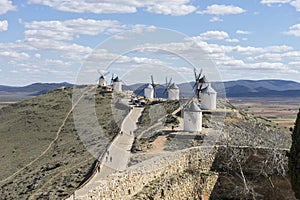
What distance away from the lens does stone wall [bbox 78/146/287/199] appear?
56.3ft

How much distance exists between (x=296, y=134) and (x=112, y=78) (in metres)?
51.9

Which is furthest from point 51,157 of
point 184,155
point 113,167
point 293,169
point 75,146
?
point 293,169

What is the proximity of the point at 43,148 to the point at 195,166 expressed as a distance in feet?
86.9

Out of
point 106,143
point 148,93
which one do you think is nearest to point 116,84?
point 148,93

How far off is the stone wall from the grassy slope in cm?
721

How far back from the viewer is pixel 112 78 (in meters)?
64.6

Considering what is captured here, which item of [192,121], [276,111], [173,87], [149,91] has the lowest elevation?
[276,111]

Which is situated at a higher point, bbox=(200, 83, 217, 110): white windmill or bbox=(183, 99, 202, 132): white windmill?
bbox=(200, 83, 217, 110): white windmill

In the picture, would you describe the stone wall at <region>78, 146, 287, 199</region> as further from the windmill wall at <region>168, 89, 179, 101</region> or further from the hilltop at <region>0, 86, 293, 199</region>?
the windmill wall at <region>168, 89, 179, 101</region>

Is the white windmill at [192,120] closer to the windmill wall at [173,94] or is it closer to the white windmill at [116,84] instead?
the windmill wall at [173,94]

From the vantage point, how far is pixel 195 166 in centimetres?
2208

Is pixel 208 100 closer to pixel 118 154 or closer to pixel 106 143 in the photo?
pixel 106 143

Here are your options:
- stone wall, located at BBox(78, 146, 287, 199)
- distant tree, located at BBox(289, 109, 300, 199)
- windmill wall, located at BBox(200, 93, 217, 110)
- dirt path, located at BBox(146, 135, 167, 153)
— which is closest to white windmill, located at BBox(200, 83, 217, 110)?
windmill wall, located at BBox(200, 93, 217, 110)

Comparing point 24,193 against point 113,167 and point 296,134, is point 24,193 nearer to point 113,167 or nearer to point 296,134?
point 113,167
